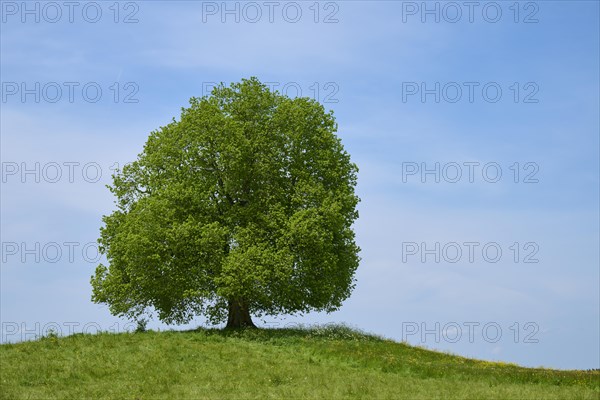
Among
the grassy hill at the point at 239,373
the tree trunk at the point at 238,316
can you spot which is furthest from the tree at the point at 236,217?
the grassy hill at the point at 239,373

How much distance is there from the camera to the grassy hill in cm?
2403

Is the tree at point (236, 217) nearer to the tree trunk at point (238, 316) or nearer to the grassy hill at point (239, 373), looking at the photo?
the tree trunk at point (238, 316)

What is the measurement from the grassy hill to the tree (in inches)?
162

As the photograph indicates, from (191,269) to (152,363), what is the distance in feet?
34.1

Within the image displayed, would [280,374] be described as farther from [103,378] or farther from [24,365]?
[24,365]

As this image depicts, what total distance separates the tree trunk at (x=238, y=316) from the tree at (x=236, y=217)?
2.6 inches

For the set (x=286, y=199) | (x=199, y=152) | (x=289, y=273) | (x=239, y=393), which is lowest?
(x=239, y=393)

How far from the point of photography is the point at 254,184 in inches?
1638

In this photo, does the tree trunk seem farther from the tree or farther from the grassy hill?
the grassy hill

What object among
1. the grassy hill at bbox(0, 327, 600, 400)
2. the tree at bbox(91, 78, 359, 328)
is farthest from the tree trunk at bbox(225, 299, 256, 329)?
the grassy hill at bbox(0, 327, 600, 400)

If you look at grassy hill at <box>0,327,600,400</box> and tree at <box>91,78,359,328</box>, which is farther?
tree at <box>91,78,359,328</box>

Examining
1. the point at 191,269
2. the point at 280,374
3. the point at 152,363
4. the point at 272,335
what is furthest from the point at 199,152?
the point at 280,374

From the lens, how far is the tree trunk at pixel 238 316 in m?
41.3

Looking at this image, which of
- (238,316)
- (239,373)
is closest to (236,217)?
(238,316)
